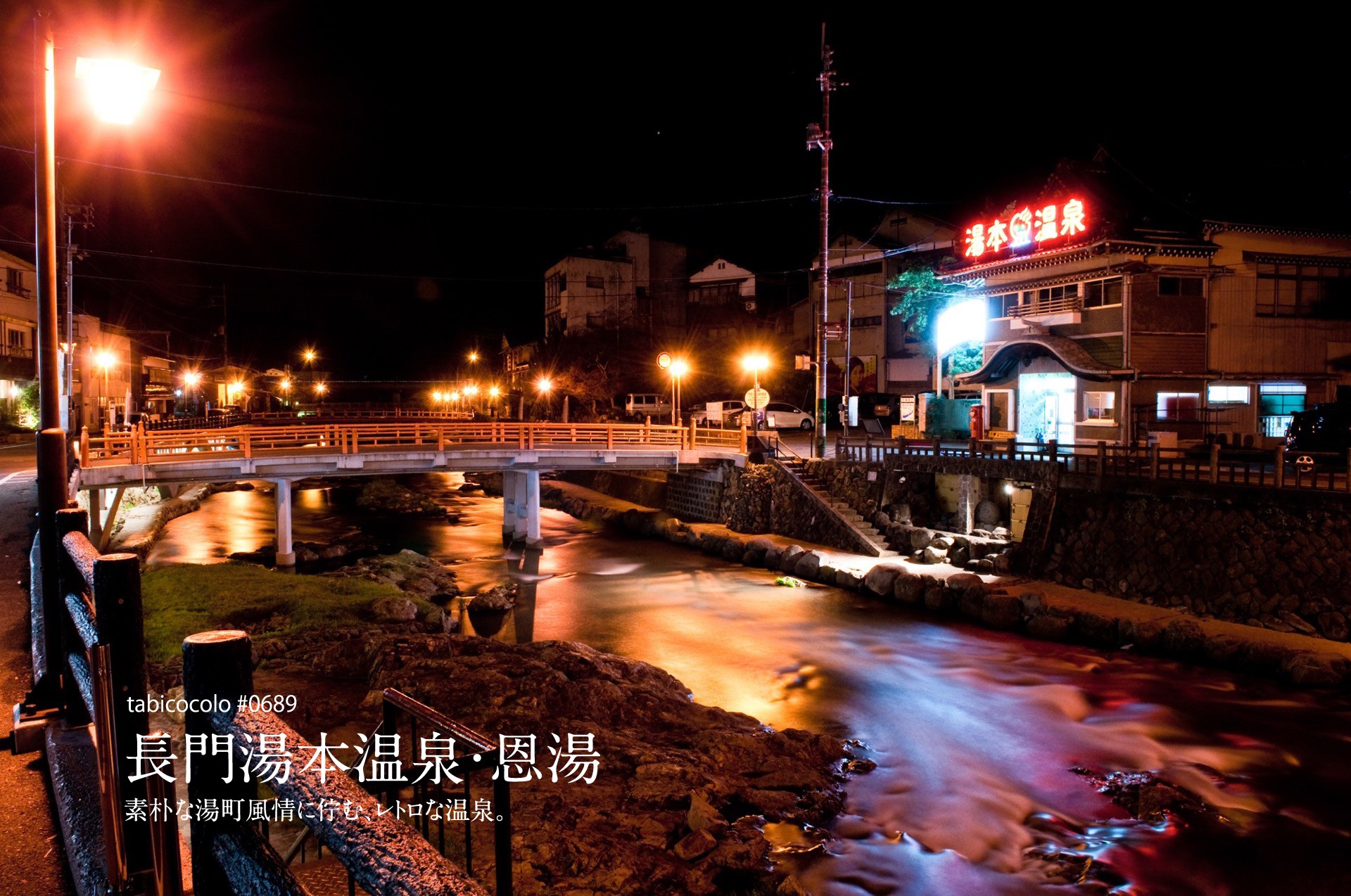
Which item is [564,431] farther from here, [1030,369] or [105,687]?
[105,687]

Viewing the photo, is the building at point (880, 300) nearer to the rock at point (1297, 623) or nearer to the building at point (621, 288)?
the building at point (621, 288)

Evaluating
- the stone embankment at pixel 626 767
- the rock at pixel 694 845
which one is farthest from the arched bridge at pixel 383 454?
the rock at pixel 694 845

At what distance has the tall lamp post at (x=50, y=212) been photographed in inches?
235

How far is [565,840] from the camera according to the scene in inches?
330

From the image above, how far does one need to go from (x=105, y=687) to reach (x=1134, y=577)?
67.4 ft

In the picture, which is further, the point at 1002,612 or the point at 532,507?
the point at 532,507

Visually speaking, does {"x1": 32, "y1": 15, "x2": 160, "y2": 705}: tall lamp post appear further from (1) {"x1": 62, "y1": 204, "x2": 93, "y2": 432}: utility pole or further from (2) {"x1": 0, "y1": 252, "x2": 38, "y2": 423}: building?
(2) {"x1": 0, "y1": 252, "x2": 38, "y2": 423}: building

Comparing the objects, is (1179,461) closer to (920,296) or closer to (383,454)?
(920,296)

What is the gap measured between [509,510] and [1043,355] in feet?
64.0

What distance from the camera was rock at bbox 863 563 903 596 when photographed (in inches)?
848

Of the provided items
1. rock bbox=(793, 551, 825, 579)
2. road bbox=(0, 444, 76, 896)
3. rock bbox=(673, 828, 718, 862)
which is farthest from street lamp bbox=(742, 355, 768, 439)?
road bbox=(0, 444, 76, 896)

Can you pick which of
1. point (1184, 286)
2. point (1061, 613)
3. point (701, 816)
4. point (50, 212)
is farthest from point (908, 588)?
point (50, 212)

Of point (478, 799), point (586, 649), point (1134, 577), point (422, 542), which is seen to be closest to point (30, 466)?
point (422, 542)

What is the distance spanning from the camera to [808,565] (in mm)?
24234
